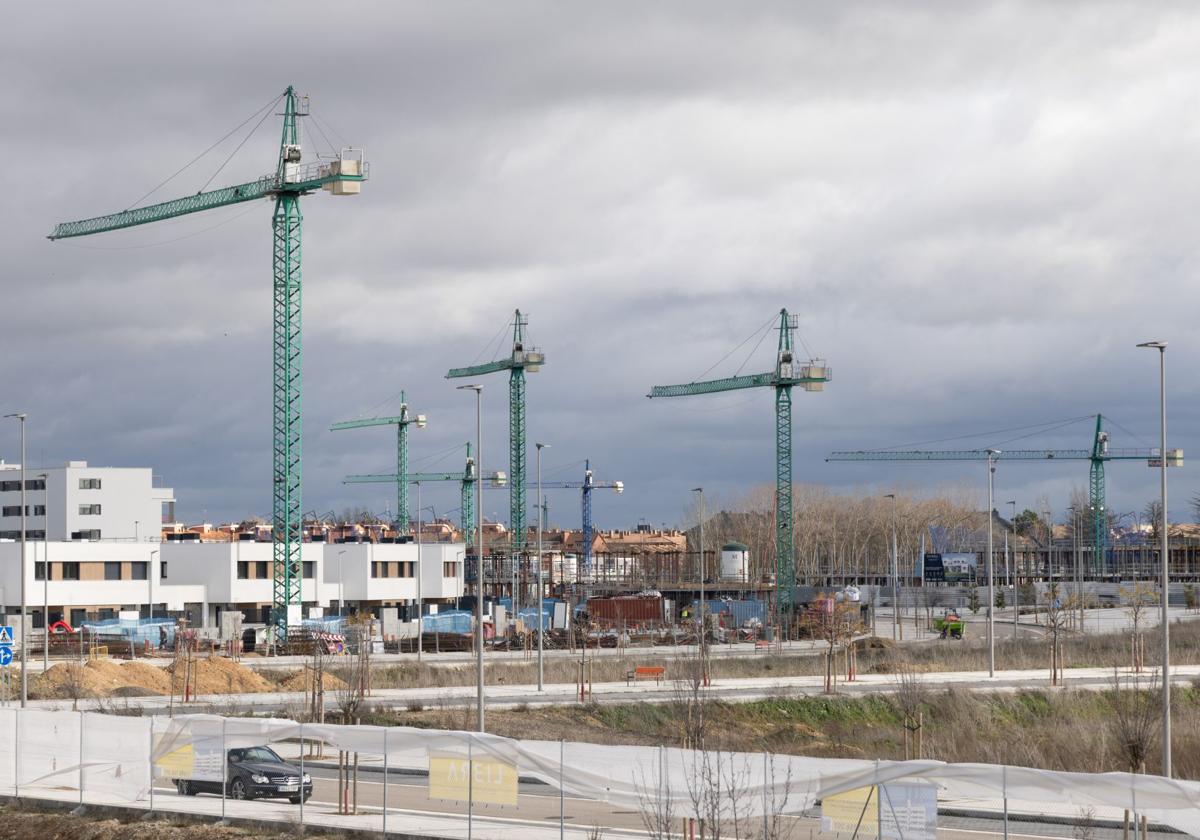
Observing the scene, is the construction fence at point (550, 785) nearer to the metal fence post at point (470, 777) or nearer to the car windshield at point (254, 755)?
the metal fence post at point (470, 777)

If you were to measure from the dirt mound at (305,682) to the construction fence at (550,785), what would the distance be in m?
23.9

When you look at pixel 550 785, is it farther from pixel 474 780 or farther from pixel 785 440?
pixel 785 440

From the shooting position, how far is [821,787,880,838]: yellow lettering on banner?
2217cm

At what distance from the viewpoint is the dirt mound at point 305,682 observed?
59.3 metres

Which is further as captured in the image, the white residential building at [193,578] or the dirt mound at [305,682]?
the white residential building at [193,578]

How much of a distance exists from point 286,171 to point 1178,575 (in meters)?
130

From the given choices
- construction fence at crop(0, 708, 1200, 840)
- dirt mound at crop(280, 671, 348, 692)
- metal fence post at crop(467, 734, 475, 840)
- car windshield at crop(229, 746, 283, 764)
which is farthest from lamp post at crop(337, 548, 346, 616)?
metal fence post at crop(467, 734, 475, 840)

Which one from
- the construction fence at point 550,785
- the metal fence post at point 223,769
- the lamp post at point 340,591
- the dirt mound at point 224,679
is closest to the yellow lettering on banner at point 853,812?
the construction fence at point 550,785

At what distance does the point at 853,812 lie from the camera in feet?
73.3

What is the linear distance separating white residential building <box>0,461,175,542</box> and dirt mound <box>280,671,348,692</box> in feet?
240

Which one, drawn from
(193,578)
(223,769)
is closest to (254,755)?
(223,769)

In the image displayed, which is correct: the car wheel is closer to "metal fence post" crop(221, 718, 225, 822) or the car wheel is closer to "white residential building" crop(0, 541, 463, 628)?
"metal fence post" crop(221, 718, 225, 822)

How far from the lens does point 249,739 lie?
94.2 ft

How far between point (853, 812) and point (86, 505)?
12584 cm
